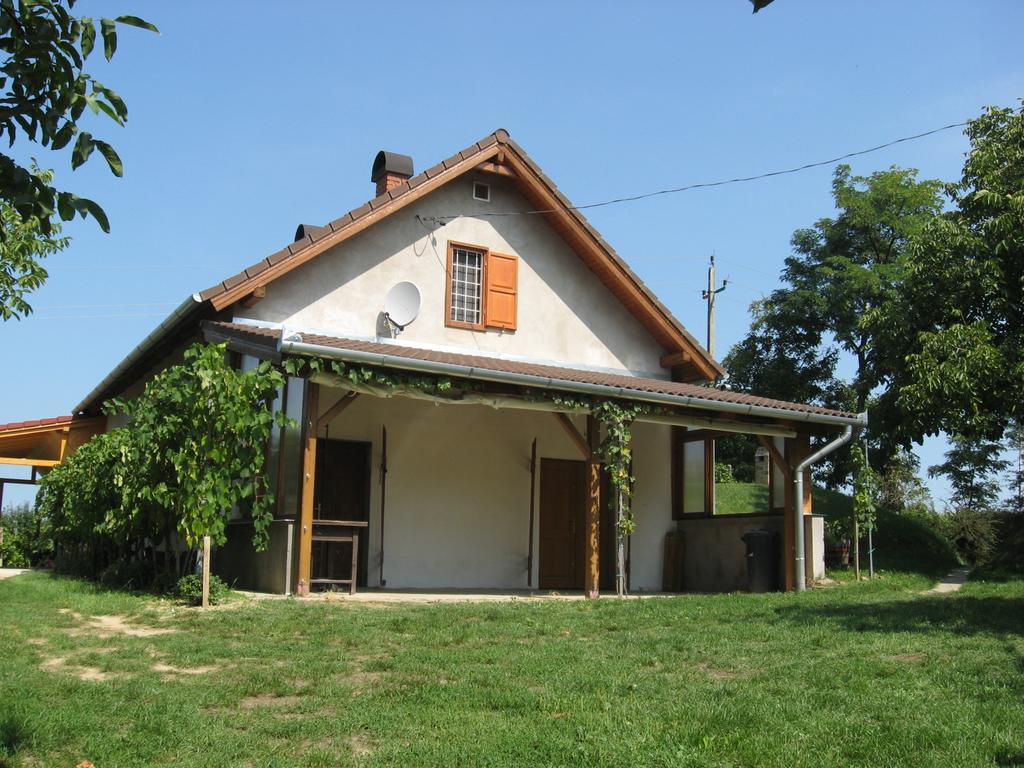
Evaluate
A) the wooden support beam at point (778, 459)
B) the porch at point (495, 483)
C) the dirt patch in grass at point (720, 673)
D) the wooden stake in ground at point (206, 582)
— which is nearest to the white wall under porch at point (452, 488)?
the porch at point (495, 483)

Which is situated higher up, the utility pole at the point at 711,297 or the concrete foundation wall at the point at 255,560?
the utility pole at the point at 711,297

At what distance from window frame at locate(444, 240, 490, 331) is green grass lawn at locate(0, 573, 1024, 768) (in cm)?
569

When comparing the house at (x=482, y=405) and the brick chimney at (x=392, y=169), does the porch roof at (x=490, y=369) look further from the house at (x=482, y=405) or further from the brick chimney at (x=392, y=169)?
the brick chimney at (x=392, y=169)

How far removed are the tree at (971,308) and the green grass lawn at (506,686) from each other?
8.06 feet

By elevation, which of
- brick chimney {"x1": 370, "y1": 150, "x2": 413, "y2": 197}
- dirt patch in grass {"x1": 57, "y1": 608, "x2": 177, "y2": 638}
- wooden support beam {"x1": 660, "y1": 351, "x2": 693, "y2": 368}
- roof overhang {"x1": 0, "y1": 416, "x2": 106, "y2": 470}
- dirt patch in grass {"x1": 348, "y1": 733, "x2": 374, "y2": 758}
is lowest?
dirt patch in grass {"x1": 348, "y1": 733, "x2": 374, "y2": 758}

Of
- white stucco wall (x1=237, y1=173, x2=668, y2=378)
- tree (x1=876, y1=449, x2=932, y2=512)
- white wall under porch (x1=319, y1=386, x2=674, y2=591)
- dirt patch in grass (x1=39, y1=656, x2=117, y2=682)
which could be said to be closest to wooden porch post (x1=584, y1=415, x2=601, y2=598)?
white wall under porch (x1=319, y1=386, x2=674, y2=591)

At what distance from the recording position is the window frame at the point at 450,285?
48.7 ft

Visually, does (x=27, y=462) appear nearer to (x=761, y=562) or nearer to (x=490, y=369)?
(x=490, y=369)

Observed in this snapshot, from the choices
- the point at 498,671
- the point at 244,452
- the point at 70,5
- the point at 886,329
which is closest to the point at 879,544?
the point at 886,329

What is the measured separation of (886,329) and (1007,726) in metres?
14.1

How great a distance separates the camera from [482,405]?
44.2 ft

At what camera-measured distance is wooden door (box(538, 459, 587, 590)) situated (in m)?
15.3

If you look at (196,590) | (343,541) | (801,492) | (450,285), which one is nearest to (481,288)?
(450,285)

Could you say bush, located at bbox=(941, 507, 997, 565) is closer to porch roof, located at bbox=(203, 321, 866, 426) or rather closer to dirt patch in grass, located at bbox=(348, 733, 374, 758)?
porch roof, located at bbox=(203, 321, 866, 426)
